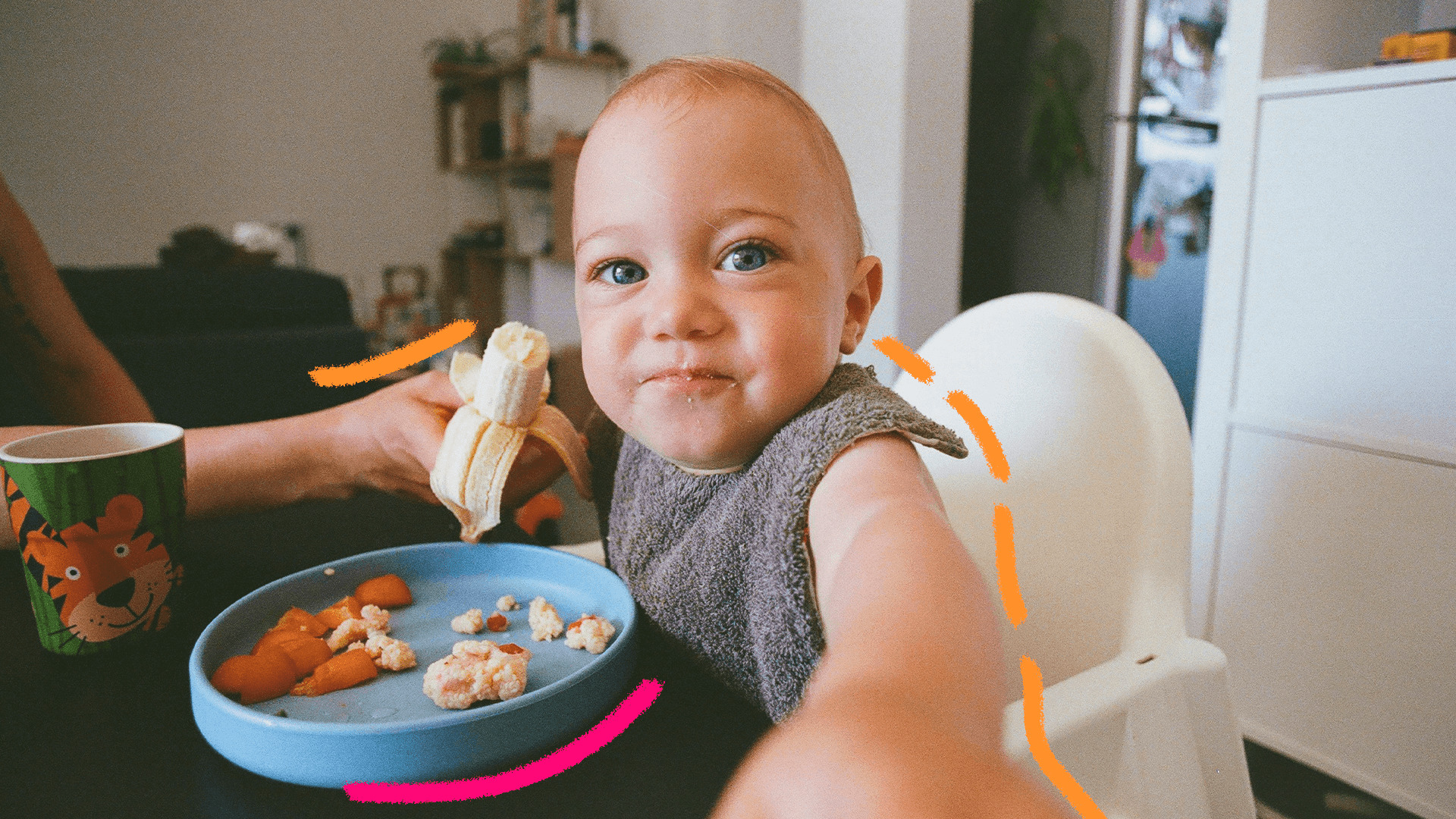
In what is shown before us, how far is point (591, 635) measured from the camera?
0.44 meters

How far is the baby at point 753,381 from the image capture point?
0.37 m

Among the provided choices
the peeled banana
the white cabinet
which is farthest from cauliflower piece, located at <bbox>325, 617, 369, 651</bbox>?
the white cabinet

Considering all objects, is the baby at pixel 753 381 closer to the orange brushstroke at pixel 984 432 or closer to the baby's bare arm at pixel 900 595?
the baby's bare arm at pixel 900 595

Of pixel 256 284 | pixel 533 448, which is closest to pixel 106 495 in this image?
pixel 533 448

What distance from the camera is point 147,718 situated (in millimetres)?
405

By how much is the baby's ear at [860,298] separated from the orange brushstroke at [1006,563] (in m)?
0.23

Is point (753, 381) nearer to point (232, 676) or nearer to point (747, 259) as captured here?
point (747, 259)

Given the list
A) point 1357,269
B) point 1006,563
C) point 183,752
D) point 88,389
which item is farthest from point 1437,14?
point 88,389

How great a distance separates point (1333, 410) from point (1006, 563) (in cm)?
90

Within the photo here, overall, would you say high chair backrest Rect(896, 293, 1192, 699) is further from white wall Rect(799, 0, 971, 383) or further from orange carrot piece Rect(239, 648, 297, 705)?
white wall Rect(799, 0, 971, 383)

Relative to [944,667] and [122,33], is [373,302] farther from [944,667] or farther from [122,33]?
[944,667]

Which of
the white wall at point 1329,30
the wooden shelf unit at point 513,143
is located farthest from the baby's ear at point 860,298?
the wooden shelf unit at point 513,143

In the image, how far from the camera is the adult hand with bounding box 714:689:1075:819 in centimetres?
19

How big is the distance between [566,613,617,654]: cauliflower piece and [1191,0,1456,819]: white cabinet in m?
1.24
